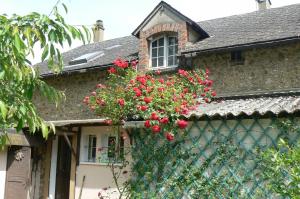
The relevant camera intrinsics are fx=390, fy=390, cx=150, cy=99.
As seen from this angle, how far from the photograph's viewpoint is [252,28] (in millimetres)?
13773

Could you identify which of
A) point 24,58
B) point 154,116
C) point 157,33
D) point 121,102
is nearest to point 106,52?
point 157,33

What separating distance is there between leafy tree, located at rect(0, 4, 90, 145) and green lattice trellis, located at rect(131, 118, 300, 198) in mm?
5130

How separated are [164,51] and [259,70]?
3.73 m

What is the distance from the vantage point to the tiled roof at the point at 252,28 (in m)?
12.2

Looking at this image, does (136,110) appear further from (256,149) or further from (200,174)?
(256,149)

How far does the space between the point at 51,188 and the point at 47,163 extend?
3.19 ft

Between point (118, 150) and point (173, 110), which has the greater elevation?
point (173, 110)

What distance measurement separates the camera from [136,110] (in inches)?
356

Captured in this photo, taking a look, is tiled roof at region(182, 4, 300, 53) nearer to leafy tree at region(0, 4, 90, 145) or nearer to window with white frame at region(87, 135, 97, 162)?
window with white frame at region(87, 135, 97, 162)

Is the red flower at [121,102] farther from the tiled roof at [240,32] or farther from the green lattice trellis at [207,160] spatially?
the tiled roof at [240,32]

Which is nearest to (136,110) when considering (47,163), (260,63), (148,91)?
(148,91)

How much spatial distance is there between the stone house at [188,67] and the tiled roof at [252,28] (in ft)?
0.13

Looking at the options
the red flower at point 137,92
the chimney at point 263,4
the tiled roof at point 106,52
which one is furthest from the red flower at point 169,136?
the chimney at point 263,4

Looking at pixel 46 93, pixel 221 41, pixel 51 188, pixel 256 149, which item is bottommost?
pixel 51 188
